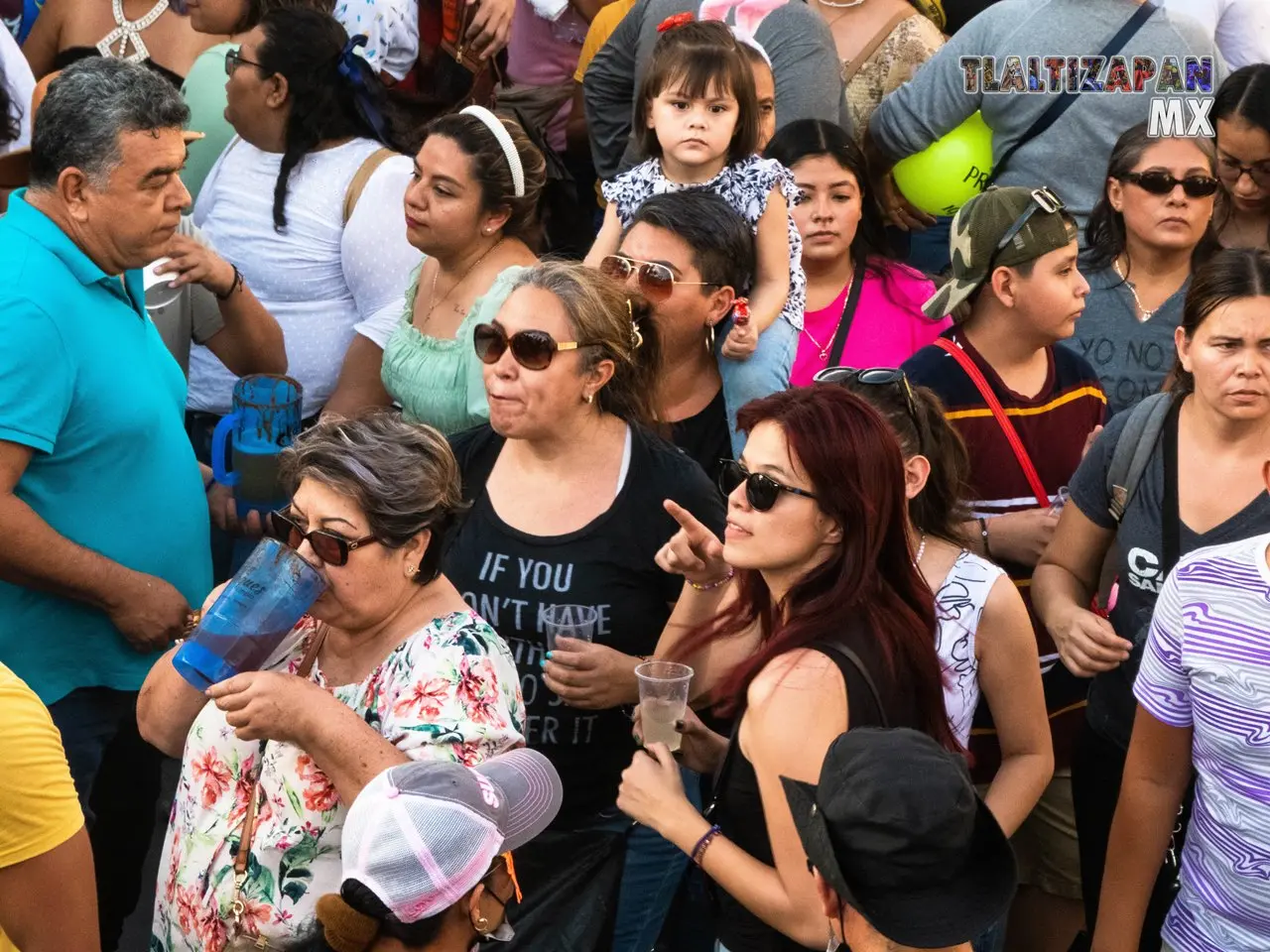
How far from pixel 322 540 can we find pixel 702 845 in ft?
2.82

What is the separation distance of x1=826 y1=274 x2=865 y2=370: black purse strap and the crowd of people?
0.02 m

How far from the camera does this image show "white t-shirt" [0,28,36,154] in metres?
5.52

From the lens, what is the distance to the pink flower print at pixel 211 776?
2.78 metres

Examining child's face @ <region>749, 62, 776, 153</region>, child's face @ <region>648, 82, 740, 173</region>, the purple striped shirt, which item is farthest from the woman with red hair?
child's face @ <region>749, 62, 776, 153</region>

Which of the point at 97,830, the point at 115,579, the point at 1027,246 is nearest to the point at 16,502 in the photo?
the point at 115,579

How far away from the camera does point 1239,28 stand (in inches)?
224

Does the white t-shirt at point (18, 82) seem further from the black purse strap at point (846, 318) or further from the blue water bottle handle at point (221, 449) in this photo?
the black purse strap at point (846, 318)

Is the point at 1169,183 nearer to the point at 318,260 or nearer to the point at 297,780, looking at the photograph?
the point at 318,260

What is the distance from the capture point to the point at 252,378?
435cm

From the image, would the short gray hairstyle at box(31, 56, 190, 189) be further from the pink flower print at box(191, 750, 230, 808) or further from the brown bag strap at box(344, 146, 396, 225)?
the pink flower print at box(191, 750, 230, 808)

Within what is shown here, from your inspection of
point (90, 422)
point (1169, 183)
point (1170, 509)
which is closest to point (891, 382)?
point (1170, 509)

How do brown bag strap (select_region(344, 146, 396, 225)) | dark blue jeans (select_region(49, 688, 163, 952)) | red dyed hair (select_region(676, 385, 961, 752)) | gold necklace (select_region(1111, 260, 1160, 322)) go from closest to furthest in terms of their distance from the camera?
red dyed hair (select_region(676, 385, 961, 752)), dark blue jeans (select_region(49, 688, 163, 952)), gold necklace (select_region(1111, 260, 1160, 322)), brown bag strap (select_region(344, 146, 396, 225))

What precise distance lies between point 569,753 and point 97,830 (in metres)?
1.31

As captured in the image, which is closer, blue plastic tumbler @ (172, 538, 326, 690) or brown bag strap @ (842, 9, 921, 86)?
blue plastic tumbler @ (172, 538, 326, 690)
